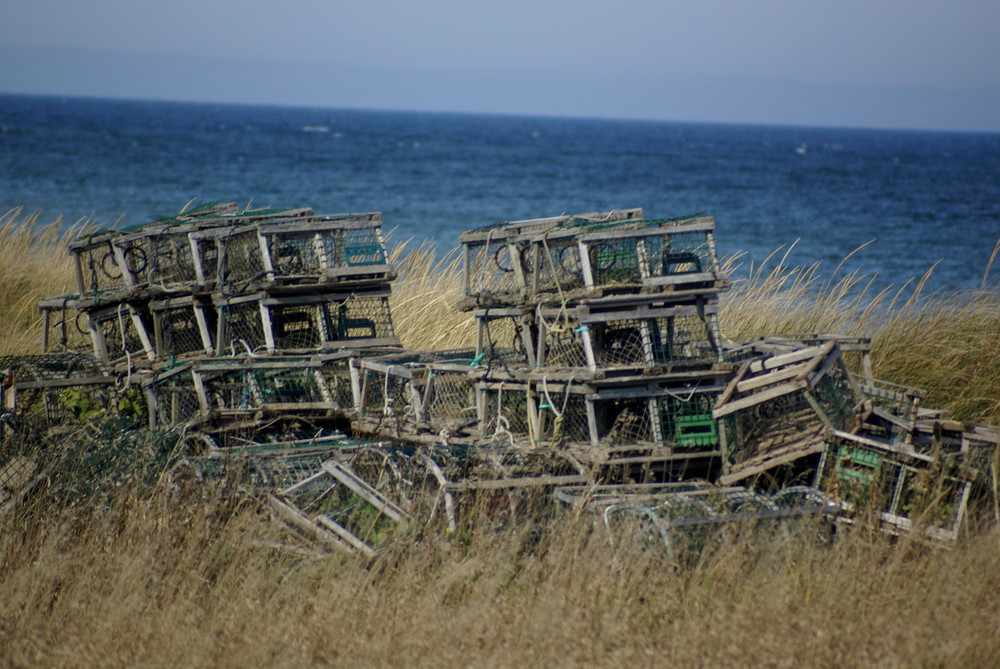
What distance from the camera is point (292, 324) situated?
5.97 metres

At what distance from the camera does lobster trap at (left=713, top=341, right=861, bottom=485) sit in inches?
176

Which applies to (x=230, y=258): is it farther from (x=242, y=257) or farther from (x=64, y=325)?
(x=64, y=325)

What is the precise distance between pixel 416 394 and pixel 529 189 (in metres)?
36.7

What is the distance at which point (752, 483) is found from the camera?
14.8 ft

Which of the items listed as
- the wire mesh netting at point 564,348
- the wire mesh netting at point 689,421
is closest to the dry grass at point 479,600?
the wire mesh netting at point 689,421

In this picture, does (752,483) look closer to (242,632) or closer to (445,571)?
(445,571)

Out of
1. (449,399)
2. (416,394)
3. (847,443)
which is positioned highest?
(847,443)

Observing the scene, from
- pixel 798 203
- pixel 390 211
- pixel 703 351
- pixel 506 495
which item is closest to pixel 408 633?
pixel 506 495

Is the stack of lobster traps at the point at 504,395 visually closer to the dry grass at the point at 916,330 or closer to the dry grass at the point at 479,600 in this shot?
the dry grass at the point at 479,600

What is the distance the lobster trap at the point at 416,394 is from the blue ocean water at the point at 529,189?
6288 mm

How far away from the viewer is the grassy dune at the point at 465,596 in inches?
132

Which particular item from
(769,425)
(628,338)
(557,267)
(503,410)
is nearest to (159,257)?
(503,410)

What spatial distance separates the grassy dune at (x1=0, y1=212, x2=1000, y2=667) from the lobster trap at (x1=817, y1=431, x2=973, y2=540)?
0.13 meters

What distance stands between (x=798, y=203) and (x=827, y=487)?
3370 centimetres
